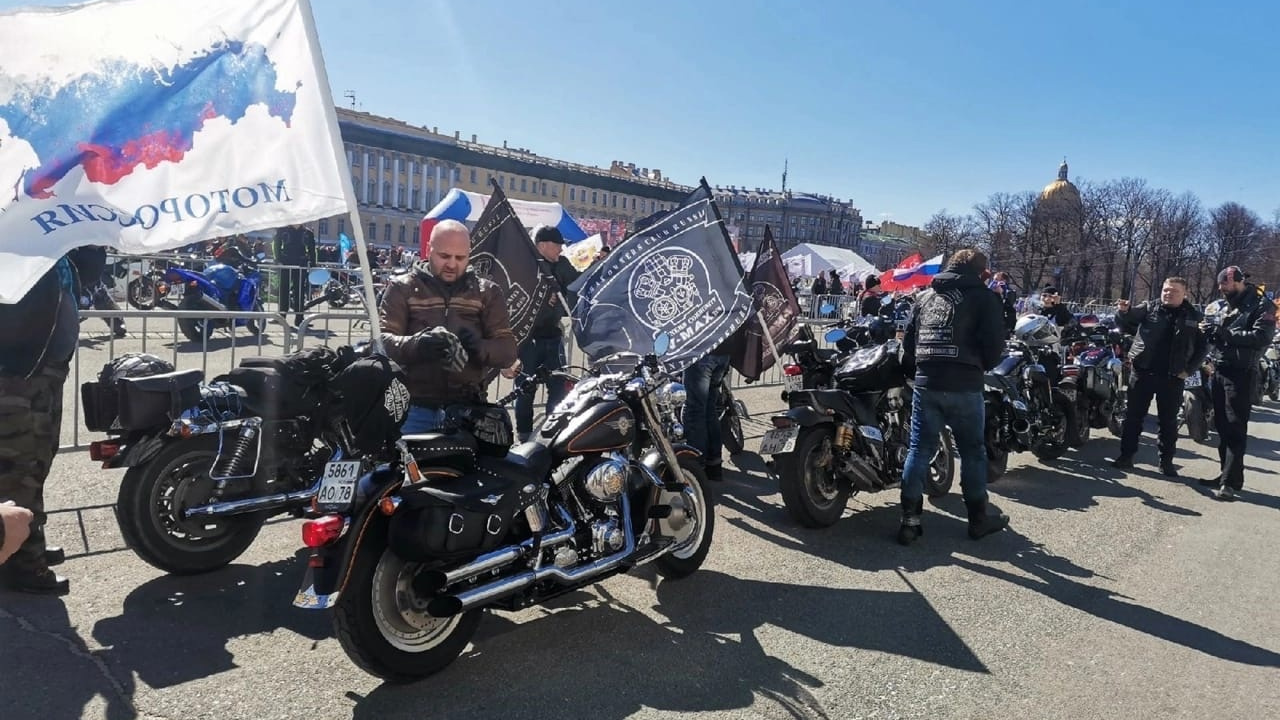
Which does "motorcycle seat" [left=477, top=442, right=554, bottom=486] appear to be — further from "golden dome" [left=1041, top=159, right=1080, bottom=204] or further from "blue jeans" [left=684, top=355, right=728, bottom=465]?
"golden dome" [left=1041, top=159, right=1080, bottom=204]

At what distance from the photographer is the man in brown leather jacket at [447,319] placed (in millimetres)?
4180

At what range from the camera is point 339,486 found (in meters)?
3.19

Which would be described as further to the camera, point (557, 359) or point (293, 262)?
point (293, 262)

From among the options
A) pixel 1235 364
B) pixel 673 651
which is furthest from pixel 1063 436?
pixel 673 651

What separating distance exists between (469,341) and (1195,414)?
8.24 meters

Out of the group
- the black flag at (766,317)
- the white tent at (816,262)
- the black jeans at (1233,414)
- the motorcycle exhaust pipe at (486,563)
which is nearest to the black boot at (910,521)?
the black flag at (766,317)

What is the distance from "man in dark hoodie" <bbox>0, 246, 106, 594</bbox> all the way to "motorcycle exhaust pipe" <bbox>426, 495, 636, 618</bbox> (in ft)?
6.60

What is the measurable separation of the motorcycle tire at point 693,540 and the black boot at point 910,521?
60.2 inches

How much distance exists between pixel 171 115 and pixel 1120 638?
4914 mm

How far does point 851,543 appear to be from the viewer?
17.7 feet

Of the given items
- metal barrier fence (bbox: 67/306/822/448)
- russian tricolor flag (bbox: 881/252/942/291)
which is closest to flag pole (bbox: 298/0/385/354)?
metal barrier fence (bbox: 67/306/822/448)

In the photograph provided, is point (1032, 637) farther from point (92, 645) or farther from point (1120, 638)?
point (92, 645)

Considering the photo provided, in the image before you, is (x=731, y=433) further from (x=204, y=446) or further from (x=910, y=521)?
(x=204, y=446)

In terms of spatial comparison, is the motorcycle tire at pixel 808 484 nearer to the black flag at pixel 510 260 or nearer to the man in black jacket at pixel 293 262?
the black flag at pixel 510 260
